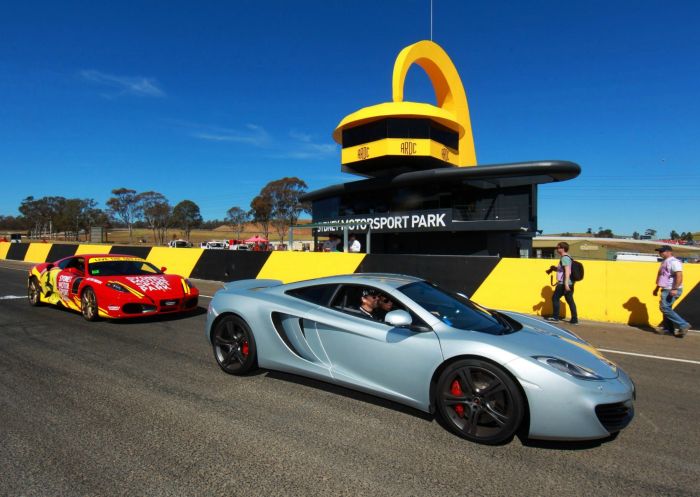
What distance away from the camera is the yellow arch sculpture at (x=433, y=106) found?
26.6 metres

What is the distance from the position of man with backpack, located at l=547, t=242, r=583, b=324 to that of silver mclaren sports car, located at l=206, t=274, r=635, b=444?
4089 millimetres

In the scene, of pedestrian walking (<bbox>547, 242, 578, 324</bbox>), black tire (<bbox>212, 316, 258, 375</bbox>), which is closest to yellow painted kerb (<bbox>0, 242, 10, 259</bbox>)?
black tire (<bbox>212, 316, 258, 375</bbox>)

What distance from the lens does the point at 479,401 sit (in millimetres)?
3182

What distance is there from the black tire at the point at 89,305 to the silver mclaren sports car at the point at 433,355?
143 inches

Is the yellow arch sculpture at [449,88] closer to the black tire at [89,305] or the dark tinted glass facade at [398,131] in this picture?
the dark tinted glass facade at [398,131]

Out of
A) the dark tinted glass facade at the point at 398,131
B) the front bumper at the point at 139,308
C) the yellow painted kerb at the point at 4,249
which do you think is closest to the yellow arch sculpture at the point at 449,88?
the dark tinted glass facade at the point at 398,131

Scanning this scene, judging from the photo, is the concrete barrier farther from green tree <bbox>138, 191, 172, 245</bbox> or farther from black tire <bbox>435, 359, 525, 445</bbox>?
green tree <bbox>138, 191, 172, 245</bbox>

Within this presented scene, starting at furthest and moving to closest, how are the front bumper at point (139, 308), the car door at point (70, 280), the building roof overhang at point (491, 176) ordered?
the building roof overhang at point (491, 176), the car door at point (70, 280), the front bumper at point (139, 308)

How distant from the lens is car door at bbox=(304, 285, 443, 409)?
11.2 feet

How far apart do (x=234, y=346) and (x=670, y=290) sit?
24.5ft

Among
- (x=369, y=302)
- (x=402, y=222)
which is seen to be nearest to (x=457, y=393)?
(x=369, y=302)

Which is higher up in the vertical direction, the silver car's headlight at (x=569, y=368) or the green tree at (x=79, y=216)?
the green tree at (x=79, y=216)

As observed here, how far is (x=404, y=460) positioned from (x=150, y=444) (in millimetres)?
1827

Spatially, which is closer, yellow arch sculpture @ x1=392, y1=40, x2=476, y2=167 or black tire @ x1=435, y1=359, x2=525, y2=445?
black tire @ x1=435, y1=359, x2=525, y2=445
